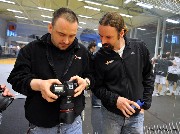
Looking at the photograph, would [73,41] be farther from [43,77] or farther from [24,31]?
[24,31]

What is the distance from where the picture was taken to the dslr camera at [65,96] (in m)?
0.98

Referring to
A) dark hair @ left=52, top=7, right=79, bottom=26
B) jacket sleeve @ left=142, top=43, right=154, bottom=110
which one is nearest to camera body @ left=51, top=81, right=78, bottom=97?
dark hair @ left=52, top=7, right=79, bottom=26

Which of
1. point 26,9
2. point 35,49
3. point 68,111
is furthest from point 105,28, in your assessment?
point 26,9

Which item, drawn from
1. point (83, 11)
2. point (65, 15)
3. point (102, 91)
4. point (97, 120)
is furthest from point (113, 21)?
point (83, 11)

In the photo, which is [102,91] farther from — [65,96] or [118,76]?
[65,96]

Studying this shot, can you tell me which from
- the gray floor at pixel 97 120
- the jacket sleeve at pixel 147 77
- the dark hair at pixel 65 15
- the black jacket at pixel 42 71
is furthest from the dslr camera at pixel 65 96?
the gray floor at pixel 97 120

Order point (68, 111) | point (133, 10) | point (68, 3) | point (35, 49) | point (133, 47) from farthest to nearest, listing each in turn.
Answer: point (133, 10) → point (68, 3) → point (133, 47) → point (35, 49) → point (68, 111)

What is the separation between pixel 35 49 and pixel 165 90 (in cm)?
683

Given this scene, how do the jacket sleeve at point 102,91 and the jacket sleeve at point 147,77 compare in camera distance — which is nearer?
the jacket sleeve at point 102,91

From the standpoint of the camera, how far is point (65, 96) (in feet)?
3.37

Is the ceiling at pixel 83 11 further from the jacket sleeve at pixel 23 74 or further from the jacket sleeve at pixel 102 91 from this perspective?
the jacket sleeve at pixel 23 74

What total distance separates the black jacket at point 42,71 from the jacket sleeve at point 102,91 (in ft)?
0.75

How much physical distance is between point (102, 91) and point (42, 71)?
0.45 meters

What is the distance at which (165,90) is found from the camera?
7344 mm
